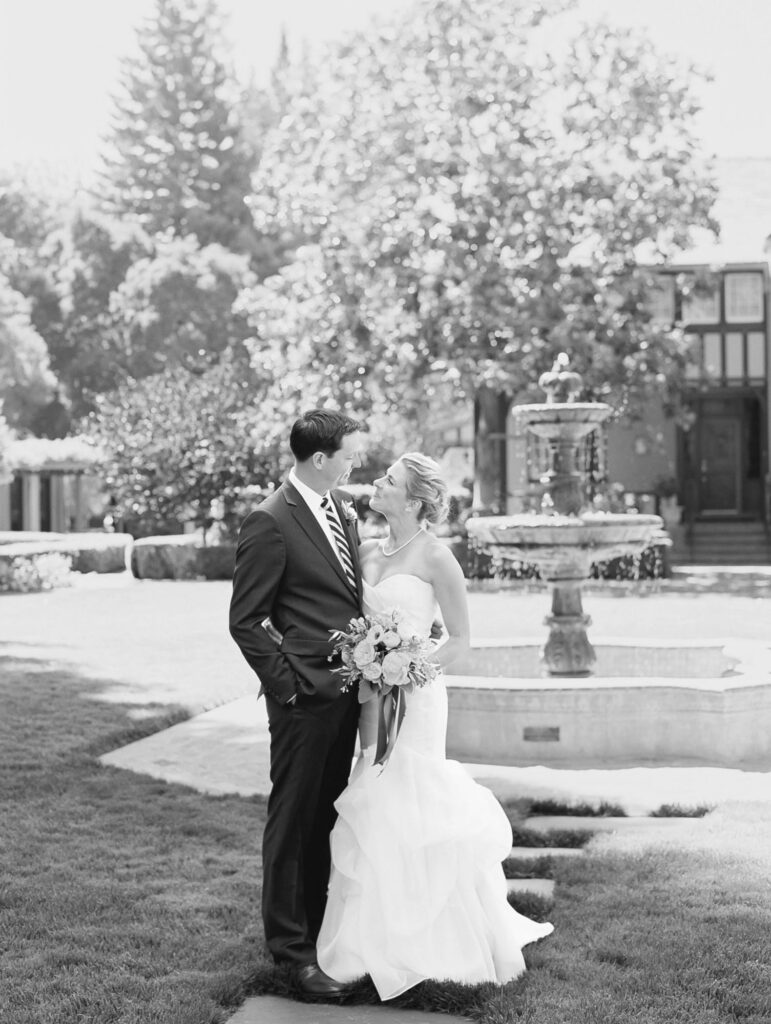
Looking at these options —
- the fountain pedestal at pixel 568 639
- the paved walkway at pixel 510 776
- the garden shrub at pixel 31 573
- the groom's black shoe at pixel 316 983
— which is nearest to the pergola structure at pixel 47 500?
the garden shrub at pixel 31 573

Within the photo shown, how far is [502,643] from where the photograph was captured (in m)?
12.5

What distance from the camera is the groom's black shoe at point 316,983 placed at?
5.17m

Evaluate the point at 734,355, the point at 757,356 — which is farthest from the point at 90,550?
the point at 757,356

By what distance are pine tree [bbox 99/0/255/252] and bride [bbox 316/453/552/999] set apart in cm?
5377

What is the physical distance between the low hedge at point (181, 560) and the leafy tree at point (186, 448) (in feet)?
4.24

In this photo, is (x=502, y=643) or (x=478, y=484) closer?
(x=502, y=643)

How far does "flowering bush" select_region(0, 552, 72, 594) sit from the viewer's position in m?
26.9

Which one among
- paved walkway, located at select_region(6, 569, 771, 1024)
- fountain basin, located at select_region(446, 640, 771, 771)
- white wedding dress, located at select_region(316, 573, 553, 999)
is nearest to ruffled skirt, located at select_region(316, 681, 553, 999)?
white wedding dress, located at select_region(316, 573, 553, 999)

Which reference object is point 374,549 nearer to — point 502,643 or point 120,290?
point 502,643

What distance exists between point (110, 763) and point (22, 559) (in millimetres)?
18229

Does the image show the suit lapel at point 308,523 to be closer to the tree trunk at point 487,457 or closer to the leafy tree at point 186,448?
the tree trunk at point 487,457

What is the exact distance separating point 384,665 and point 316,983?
1165 mm

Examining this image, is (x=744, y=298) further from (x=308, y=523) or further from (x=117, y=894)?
(x=308, y=523)

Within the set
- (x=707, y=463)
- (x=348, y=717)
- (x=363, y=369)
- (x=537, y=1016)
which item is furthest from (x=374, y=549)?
(x=707, y=463)
